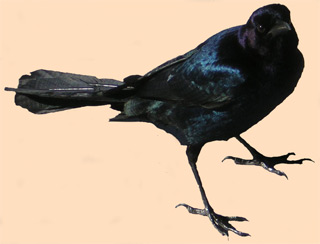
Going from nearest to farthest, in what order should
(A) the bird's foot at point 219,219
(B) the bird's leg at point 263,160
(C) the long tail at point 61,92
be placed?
(A) the bird's foot at point 219,219 < (C) the long tail at point 61,92 < (B) the bird's leg at point 263,160

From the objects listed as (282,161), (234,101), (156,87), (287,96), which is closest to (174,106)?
(156,87)

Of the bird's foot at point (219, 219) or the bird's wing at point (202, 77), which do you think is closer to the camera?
the bird's wing at point (202, 77)

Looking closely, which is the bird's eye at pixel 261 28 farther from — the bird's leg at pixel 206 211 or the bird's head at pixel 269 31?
the bird's leg at pixel 206 211

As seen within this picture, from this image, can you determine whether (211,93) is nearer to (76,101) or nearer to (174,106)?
(174,106)

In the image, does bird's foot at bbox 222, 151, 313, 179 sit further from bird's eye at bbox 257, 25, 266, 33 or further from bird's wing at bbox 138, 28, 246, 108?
bird's eye at bbox 257, 25, 266, 33

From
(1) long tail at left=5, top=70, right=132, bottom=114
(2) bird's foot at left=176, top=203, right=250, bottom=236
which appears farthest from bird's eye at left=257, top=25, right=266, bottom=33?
(2) bird's foot at left=176, top=203, right=250, bottom=236

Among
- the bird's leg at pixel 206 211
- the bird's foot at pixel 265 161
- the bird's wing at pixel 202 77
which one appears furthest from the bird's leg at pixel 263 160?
the bird's wing at pixel 202 77

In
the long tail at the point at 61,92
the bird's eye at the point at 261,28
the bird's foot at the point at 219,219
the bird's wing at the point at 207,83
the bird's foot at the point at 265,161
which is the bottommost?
the bird's foot at the point at 219,219
